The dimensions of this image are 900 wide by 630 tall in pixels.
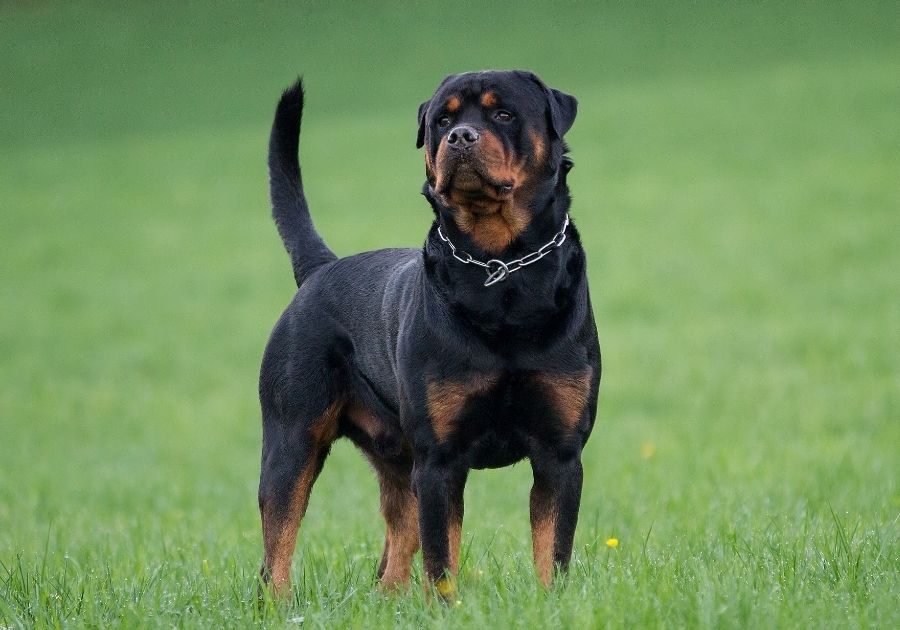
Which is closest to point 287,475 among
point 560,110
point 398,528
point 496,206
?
point 398,528

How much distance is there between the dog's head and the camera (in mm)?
4105

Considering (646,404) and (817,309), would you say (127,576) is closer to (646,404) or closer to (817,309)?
(646,404)

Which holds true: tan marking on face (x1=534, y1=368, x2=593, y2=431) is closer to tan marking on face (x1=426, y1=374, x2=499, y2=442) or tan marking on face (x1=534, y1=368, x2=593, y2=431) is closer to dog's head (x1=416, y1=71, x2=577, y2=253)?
tan marking on face (x1=426, y1=374, x2=499, y2=442)

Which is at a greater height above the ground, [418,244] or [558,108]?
[558,108]

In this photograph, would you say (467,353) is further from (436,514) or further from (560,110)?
(560,110)

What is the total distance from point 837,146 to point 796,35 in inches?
381

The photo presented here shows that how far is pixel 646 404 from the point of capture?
38.5ft

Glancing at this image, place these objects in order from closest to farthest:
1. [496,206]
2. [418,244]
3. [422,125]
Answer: [496,206], [422,125], [418,244]

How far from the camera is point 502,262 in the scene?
427 centimetres

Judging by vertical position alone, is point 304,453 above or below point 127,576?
above

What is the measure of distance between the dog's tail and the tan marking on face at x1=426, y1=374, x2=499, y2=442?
1.33m

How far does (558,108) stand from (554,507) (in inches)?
52.8

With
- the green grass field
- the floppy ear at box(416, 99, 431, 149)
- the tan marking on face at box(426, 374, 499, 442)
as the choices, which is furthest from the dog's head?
the green grass field

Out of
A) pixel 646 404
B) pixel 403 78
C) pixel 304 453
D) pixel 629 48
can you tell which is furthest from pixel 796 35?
pixel 304 453
